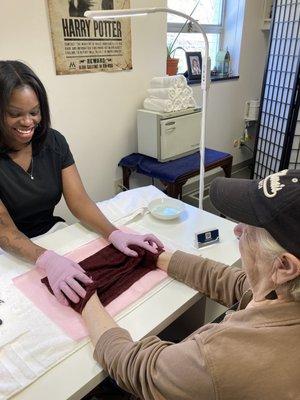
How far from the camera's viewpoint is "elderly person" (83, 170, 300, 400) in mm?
544

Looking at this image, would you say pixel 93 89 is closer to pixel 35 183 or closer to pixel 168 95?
pixel 168 95

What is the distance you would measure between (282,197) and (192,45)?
9.56 ft

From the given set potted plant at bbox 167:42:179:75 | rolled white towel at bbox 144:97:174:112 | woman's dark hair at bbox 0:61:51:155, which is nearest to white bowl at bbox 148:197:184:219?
woman's dark hair at bbox 0:61:51:155

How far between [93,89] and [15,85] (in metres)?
1.10

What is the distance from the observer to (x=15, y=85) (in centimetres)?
116

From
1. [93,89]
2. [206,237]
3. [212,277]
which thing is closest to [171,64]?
[93,89]

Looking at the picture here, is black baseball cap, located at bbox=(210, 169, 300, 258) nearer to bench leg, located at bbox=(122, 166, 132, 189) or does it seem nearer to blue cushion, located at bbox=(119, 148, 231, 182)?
blue cushion, located at bbox=(119, 148, 231, 182)

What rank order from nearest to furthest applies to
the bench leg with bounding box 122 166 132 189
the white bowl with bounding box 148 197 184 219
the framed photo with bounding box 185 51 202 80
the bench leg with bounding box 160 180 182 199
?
the white bowl with bounding box 148 197 184 219 → the bench leg with bounding box 160 180 182 199 → the bench leg with bounding box 122 166 132 189 → the framed photo with bounding box 185 51 202 80

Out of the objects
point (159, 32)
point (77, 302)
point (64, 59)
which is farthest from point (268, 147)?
point (77, 302)

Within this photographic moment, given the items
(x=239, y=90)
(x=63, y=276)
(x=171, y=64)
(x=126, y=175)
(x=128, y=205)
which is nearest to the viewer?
(x=63, y=276)

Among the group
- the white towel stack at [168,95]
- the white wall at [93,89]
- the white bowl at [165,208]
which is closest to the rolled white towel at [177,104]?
the white towel stack at [168,95]

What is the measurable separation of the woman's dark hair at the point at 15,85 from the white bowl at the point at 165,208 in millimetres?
569

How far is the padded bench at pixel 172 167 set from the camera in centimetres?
213

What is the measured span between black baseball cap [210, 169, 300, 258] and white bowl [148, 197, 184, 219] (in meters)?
0.69
